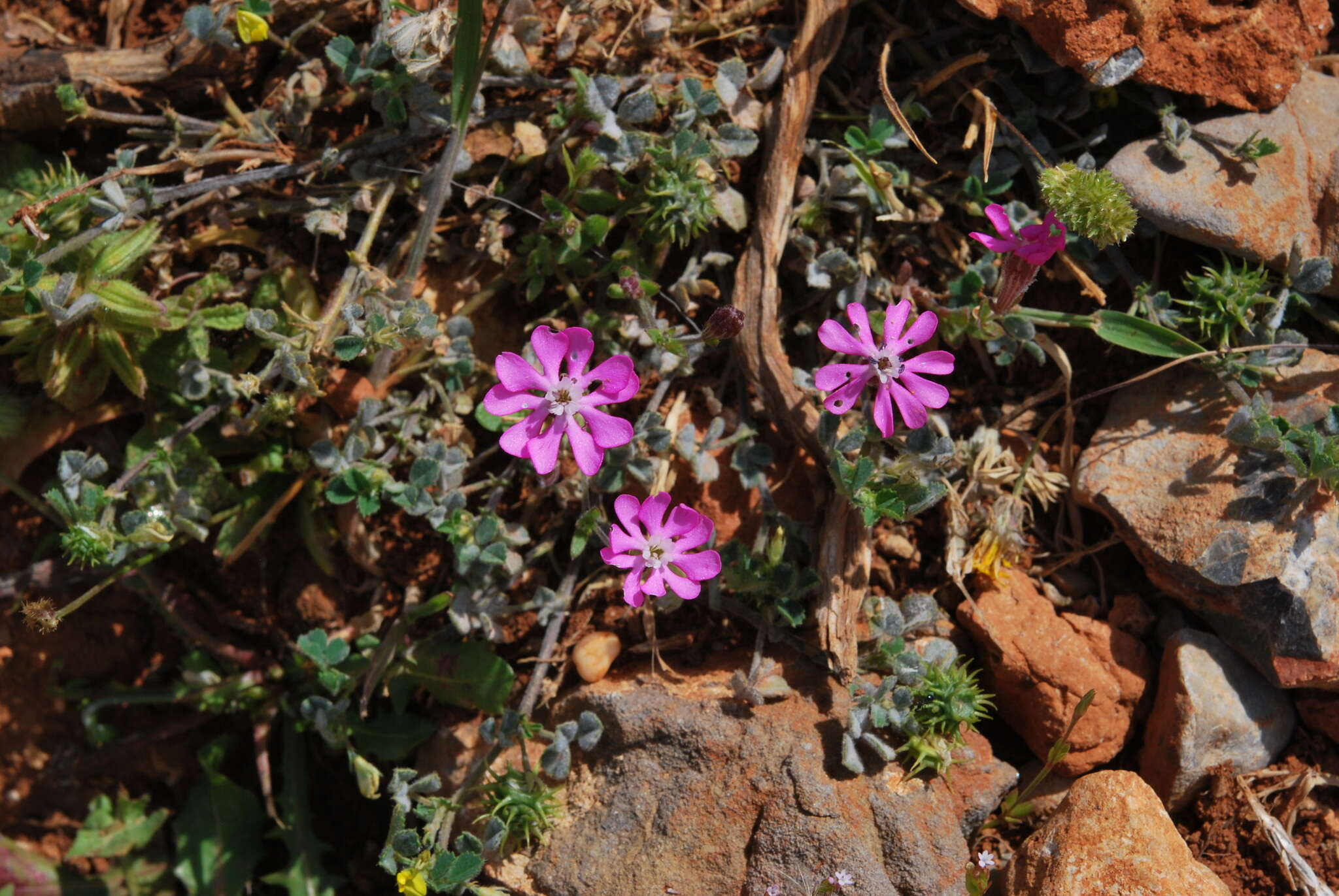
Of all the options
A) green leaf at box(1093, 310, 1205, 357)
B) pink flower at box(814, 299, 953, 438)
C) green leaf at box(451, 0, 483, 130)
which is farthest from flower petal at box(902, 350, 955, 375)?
green leaf at box(451, 0, 483, 130)

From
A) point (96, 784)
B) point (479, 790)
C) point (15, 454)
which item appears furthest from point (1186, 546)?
point (96, 784)

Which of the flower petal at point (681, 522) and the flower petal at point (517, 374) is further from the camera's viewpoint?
the flower petal at point (681, 522)

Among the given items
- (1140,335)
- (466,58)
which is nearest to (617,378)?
(466,58)

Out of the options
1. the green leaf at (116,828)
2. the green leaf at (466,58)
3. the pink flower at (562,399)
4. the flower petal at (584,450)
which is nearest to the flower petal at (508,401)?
the pink flower at (562,399)

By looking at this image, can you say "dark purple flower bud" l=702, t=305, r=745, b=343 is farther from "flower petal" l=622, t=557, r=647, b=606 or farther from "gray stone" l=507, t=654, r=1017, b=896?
"gray stone" l=507, t=654, r=1017, b=896

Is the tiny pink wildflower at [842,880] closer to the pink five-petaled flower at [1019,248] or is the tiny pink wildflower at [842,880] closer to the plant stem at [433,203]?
the pink five-petaled flower at [1019,248]

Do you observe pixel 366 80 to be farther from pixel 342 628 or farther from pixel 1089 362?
pixel 1089 362

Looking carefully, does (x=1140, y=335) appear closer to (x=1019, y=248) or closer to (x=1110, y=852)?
(x=1019, y=248)
